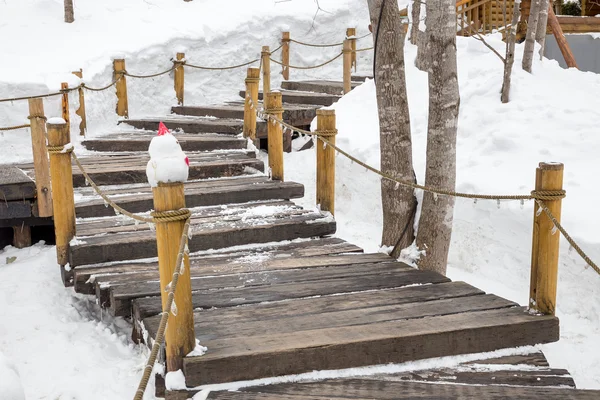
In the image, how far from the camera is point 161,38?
12.8 meters

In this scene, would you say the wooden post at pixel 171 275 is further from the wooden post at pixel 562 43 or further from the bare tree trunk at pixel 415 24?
the bare tree trunk at pixel 415 24

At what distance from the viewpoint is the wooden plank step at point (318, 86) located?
13.1m

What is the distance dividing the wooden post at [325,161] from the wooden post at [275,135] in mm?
858

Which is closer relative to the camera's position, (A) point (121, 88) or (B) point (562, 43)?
(B) point (562, 43)

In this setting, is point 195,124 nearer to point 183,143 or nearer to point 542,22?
point 183,143

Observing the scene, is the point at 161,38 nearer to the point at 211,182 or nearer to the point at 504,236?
the point at 211,182

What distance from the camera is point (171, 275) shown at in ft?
11.3

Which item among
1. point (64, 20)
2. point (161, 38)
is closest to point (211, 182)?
point (161, 38)

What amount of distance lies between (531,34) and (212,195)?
5262 millimetres

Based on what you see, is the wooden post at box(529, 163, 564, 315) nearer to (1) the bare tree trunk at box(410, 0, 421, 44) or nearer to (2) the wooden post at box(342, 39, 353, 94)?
(2) the wooden post at box(342, 39, 353, 94)

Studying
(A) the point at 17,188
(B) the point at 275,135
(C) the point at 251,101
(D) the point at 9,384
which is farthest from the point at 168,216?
(C) the point at 251,101

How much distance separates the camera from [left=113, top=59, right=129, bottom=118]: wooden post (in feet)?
36.8

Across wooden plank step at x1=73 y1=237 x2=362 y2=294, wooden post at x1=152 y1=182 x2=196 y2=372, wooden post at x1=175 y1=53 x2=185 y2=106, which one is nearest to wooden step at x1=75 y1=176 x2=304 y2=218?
wooden plank step at x1=73 y1=237 x2=362 y2=294

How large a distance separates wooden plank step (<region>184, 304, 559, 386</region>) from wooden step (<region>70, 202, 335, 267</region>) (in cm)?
187
